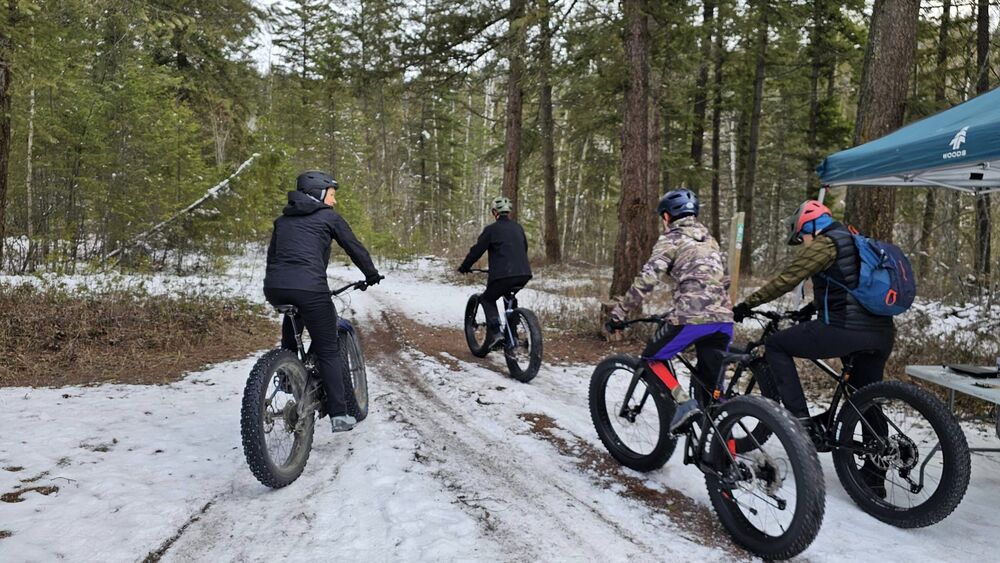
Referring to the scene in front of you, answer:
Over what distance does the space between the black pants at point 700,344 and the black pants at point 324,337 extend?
2.39 m

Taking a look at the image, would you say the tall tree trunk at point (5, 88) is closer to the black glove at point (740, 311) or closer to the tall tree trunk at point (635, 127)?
the tall tree trunk at point (635, 127)

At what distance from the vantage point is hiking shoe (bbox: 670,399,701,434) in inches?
144

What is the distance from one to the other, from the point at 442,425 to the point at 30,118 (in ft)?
40.1

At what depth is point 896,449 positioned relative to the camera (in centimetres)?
351

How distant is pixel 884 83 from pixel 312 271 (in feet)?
26.2

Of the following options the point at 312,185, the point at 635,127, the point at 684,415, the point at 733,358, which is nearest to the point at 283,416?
the point at 312,185

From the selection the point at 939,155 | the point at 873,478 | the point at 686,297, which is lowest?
the point at 873,478

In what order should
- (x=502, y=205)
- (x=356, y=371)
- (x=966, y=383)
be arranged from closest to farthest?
(x=966, y=383), (x=356, y=371), (x=502, y=205)

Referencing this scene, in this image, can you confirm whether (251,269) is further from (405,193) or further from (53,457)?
(405,193)

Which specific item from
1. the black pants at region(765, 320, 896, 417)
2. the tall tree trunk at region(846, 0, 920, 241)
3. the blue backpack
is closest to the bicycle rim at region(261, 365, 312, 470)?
the black pants at region(765, 320, 896, 417)

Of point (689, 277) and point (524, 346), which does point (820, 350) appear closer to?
point (689, 277)

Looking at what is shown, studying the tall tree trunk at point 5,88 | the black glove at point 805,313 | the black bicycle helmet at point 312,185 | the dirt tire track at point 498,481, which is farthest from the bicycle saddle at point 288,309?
the tall tree trunk at point 5,88

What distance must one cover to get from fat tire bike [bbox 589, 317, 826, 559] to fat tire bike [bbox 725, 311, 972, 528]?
16cm

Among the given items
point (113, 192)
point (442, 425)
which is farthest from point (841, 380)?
point (113, 192)
